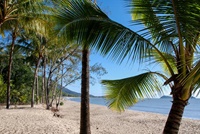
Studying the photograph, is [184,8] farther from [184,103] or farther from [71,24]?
[71,24]

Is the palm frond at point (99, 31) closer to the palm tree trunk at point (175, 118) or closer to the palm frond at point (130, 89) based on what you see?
the palm frond at point (130, 89)

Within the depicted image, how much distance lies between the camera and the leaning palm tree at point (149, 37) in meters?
3.09

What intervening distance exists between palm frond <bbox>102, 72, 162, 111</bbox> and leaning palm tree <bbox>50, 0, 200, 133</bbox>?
0.06 ft

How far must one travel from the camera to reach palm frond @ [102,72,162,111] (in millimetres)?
4035

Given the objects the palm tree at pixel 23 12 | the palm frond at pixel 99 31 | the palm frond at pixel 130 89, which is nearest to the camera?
the palm frond at pixel 99 31

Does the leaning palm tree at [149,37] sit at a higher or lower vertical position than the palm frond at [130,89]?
higher

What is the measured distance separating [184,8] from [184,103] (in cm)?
129

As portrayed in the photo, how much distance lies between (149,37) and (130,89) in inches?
42.0

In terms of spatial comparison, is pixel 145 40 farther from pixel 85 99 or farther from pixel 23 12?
pixel 23 12

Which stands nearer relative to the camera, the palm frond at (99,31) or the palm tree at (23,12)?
the palm frond at (99,31)

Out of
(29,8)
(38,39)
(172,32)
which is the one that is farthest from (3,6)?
(38,39)

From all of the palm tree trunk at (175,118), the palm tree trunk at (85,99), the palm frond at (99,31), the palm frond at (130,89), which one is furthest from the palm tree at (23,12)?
the palm tree trunk at (175,118)

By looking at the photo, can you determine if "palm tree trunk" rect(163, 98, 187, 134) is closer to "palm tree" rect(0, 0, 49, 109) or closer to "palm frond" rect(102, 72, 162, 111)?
"palm frond" rect(102, 72, 162, 111)

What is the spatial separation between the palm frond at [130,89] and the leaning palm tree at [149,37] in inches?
0.7
